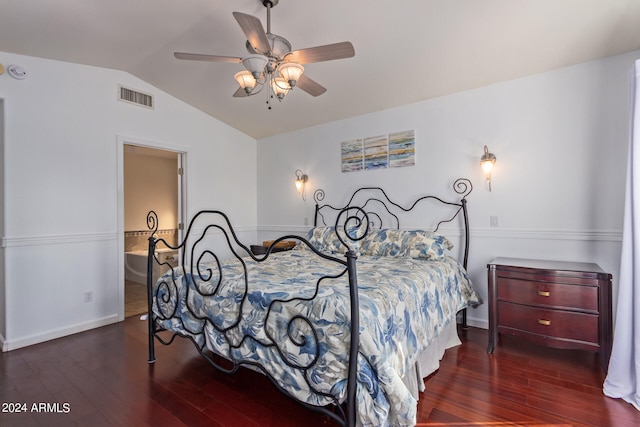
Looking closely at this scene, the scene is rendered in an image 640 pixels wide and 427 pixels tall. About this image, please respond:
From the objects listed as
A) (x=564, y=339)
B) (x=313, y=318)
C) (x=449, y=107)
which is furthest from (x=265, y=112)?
(x=564, y=339)

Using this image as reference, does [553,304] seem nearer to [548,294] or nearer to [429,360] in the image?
[548,294]

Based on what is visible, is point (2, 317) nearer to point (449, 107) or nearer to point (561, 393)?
point (561, 393)

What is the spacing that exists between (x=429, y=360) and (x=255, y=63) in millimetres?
2331

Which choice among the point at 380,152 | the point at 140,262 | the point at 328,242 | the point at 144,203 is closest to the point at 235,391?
the point at 328,242

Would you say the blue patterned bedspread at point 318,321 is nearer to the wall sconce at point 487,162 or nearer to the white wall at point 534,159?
the white wall at point 534,159

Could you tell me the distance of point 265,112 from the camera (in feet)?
13.4

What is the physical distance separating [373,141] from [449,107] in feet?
3.02

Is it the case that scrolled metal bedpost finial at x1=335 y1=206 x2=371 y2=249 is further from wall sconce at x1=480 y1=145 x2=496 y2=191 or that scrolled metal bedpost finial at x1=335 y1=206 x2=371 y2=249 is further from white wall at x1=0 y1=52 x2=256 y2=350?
white wall at x1=0 y1=52 x2=256 y2=350

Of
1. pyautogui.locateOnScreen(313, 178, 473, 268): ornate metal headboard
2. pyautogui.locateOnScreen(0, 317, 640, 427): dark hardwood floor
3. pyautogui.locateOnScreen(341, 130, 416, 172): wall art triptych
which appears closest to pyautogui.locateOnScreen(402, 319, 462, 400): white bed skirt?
pyautogui.locateOnScreen(0, 317, 640, 427): dark hardwood floor

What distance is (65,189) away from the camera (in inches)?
122

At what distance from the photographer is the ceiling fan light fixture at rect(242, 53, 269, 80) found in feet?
6.34

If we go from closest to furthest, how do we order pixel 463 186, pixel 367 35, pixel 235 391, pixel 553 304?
pixel 235 391 < pixel 553 304 < pixel 367 35 < pixel 463 186

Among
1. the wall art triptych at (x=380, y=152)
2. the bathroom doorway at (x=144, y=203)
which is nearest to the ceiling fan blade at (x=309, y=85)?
the wall art triptych at (x=380, y=152)

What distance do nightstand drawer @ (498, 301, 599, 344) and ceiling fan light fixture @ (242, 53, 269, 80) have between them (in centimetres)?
257
